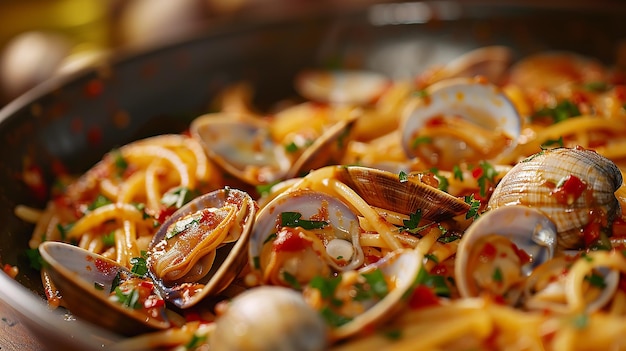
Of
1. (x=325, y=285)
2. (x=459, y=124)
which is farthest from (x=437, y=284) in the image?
(x=459, y=124)

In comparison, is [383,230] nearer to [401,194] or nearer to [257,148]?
[401,194]

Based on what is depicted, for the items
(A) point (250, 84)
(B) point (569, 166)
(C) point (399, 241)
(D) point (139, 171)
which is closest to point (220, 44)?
(A) point (250, 84)

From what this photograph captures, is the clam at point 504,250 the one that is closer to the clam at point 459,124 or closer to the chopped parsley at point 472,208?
the chopped parsley at point 472,208

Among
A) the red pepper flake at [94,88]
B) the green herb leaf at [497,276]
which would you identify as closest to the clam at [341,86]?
the red pepper flake at [94,88]

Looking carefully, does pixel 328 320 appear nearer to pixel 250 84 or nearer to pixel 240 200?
pixel 240 200

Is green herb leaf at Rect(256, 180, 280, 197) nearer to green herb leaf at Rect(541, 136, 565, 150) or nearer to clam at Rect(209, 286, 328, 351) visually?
clam at Rect(209, 286, 328, 351)

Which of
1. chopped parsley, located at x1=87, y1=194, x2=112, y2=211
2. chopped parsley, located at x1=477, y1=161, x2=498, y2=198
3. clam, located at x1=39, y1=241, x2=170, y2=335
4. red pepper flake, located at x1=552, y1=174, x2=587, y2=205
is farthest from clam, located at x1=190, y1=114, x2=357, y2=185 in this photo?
red pepper flake, located at x1=552, y1=174, x2=587, y2=205
